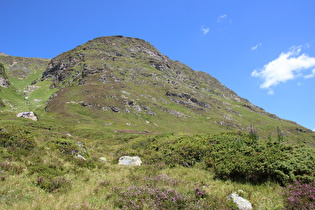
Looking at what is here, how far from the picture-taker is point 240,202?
866cm

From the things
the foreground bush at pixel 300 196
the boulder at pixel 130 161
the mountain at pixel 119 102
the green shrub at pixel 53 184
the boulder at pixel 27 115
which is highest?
the mountain at pixel 119 102

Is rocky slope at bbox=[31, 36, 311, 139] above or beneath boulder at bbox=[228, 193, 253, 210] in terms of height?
above

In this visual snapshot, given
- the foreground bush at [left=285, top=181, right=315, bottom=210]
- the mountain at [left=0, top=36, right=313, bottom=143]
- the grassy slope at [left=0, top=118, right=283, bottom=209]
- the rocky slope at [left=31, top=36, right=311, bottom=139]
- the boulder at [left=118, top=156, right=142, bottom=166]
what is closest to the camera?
the foreground bush at [left=285, top=181, right=315, bottom=210]

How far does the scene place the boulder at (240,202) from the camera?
8.38 m

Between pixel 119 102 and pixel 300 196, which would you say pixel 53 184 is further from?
pixel 119 102

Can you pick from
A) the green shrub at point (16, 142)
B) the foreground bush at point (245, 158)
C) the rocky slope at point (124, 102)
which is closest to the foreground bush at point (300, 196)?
the foreground bush at point (245, 158)

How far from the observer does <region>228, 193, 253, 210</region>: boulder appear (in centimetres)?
838

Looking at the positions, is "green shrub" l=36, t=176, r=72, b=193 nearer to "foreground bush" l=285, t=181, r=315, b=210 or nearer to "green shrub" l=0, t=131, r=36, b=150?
"green shrub" l=0, t=131, r=36, b=150

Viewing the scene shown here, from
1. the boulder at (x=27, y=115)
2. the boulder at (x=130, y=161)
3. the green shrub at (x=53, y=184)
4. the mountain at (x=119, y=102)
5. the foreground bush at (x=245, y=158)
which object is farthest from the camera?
the mountain at (x=119, y=102)

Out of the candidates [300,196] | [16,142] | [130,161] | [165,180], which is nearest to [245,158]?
[300,196]

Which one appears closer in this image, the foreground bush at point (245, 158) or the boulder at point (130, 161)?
the foreground bush at point (245, 158)

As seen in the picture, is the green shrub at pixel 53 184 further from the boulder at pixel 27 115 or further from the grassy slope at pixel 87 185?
the boulder at pixel 27 115

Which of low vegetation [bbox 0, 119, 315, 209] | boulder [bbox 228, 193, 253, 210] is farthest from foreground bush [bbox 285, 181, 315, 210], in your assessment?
boulder [bbox 228, 193, 253, 210]

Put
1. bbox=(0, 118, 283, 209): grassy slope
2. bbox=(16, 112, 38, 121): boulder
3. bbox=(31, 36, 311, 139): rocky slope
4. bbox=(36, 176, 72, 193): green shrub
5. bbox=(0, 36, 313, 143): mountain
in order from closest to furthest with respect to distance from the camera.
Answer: bbox=(0, 118, 283, 209): grassy slope, bbox=(36, 176, 72, 193): green shrub, bbox=(16, 112, 38, 121): boulder, bbox=(0, 36, 313, 143): mountain, bbox=(31, 36, 311, 139): rocky slope
